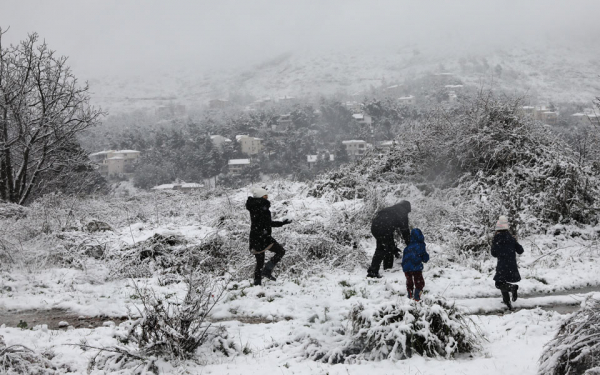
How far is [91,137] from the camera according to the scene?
68.9 metres

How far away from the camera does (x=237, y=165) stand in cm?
4931

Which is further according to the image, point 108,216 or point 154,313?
point 108,216

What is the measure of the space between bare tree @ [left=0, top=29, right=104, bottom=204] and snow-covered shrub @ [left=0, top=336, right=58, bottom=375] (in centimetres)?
1197

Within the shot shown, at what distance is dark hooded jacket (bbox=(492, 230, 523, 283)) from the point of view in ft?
20.7

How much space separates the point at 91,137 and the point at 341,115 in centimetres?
4184

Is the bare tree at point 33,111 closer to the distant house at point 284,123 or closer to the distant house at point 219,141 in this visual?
the distant house at point 219,141

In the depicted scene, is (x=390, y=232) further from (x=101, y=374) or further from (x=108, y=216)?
(x=108, y=216)

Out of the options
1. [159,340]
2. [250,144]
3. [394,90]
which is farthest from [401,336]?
[394,90]

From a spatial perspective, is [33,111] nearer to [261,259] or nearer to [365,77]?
[261,259]

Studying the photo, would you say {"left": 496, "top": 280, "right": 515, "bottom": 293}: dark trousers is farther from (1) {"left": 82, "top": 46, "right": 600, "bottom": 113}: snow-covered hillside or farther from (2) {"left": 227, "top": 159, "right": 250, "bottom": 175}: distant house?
(1) {"left": 82, "top": 46, "right": 600, "bottom": 113}: snow-covered hillside

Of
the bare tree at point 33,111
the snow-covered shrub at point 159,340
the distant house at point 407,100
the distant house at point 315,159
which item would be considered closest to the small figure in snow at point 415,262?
the snow-covered shrub at point 159,340

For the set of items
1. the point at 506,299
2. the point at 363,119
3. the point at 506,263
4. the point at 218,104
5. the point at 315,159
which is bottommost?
the point at 315,159

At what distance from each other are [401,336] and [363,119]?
202 ft

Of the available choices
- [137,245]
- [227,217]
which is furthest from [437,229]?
[137,245]
